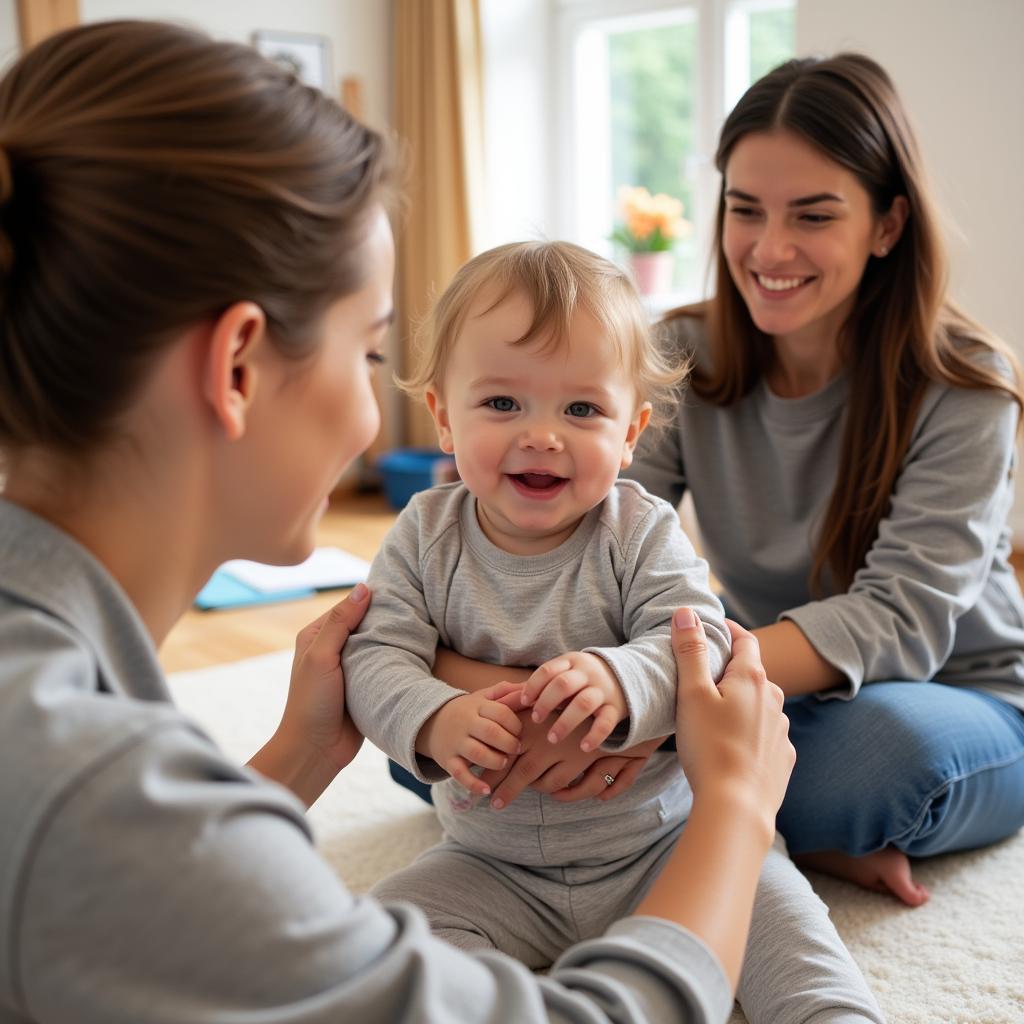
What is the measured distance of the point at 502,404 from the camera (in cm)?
129

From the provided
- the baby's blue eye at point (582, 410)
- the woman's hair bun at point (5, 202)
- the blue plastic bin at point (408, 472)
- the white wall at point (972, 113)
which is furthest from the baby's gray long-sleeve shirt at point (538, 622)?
the blue plastic bin at point (408, 472)

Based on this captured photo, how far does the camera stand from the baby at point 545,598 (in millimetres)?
1240

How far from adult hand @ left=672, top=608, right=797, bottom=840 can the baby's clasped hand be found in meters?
0.07

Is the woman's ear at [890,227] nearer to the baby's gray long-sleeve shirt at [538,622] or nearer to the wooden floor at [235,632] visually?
the baby's gray long-sleeve shirt at [538,622]

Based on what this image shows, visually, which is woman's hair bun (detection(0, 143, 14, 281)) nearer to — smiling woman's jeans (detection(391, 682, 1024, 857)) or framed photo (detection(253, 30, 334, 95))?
smiling woman's jeans (detection(391, 682, 1024, 857))

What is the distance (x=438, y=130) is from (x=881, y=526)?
322cm

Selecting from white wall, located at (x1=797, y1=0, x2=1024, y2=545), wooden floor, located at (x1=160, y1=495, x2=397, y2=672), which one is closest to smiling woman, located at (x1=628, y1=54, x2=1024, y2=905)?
wooden floor, located at (x1=160, y1=495, x2=397, y2=672)

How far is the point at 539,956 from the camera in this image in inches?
53.6

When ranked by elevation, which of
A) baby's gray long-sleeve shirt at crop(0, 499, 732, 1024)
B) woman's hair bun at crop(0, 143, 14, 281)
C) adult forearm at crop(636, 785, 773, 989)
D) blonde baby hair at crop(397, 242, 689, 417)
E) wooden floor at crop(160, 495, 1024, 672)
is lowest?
→ wooden floor at crop(160, 495, 1024, 672)

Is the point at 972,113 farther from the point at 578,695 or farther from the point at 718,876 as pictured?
the point at 718,876


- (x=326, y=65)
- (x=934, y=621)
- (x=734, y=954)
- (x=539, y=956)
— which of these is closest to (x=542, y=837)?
(x=539, y=956)

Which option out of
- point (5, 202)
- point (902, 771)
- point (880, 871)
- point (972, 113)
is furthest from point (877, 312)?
point (972, 113)

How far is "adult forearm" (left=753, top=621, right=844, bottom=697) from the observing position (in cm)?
155

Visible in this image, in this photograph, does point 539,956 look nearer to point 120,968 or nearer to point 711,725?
point 711,725
